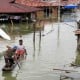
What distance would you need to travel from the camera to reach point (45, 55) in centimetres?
2536

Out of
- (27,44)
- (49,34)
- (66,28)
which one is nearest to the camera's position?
(27,44)

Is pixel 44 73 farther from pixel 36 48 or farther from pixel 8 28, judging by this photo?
pixel 8 28

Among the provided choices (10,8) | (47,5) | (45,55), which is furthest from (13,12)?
(45,55)

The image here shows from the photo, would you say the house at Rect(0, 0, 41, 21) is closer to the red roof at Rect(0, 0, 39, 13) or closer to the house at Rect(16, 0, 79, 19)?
the red roof at Rect(0, 0, 39, 13)

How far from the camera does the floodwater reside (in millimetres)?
19703

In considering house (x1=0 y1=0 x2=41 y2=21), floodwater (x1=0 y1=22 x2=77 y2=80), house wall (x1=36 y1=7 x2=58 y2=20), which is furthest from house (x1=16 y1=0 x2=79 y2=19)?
floodwater (x1=0 y1=22 x2=77 y2=80)

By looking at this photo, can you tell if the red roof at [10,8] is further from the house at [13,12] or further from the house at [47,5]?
the house at [47,5]

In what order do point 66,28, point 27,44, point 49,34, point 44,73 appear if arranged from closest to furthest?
point 44,73 → point 27,44 → point 49,34 → point 66,28

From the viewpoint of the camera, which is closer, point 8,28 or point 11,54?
point 11,54

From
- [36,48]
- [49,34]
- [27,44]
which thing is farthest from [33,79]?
[49,34]

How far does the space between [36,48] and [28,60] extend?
455cm

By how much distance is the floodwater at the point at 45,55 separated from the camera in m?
19.7

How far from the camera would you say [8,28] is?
41719 millimetres

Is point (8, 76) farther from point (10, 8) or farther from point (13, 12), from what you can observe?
point (10, 8)
